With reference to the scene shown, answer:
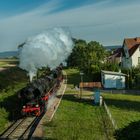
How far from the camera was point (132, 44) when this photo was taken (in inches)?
3142

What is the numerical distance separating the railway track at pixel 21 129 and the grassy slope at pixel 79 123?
4.49 feet

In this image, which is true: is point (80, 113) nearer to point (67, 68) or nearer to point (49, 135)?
point (49, 135)

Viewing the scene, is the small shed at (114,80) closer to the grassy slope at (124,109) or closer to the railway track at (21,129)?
the grassy slope at (124,109)

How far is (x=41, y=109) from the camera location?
33.0 m

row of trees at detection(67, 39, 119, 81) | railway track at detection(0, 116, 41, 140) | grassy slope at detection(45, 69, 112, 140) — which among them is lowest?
railway track at detection(0, 116, 41, 140)

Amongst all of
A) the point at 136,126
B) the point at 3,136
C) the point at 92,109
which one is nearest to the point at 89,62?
the point at 92,109

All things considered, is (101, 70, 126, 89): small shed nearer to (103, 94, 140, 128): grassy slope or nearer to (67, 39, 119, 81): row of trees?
(103, 94, 140, 128): grassy slope

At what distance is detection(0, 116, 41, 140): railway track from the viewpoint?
25.5 meters

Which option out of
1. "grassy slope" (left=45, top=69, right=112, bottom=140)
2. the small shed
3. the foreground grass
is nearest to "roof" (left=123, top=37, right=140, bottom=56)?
the small shed

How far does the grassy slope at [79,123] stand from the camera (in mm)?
24734

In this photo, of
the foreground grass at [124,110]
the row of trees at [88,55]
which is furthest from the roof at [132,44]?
the foreground grass at [124,110]

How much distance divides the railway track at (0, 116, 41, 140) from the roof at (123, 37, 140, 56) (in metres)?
48.8

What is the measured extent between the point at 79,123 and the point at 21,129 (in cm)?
455

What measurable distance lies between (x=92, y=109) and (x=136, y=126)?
20.2 metres
